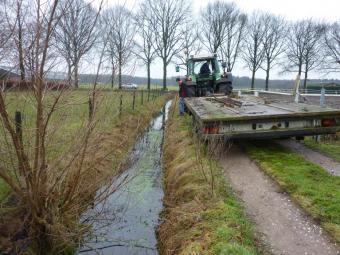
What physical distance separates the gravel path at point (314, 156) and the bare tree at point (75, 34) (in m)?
4.63

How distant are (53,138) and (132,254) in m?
1.94

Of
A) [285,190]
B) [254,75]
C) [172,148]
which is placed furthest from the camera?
[254,75]

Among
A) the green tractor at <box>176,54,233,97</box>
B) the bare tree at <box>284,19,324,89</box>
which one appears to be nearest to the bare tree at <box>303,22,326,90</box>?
the bare tree at <box>284,19,324,89</box>

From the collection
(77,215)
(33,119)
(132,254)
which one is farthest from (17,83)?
(132,254)

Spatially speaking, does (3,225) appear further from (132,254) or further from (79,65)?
(79,65)

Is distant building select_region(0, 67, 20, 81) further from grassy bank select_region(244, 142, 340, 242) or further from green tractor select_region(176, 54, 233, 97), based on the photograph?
green tractor select_region(176, 54, 233, 97)

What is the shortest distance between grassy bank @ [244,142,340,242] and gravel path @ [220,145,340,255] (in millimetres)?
124

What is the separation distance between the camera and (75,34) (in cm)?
427

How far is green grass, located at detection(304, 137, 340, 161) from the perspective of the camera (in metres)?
7.71

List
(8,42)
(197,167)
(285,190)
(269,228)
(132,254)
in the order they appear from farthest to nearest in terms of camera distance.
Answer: (197,167) < (285,190) < (132,254) < (269,228) < (8,42)

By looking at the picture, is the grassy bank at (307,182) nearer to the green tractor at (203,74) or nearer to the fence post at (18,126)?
the fence post at (18,126)

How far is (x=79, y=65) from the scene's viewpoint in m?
4.45

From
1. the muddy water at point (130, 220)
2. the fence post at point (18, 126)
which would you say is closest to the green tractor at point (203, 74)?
the muddy water at point (130, 220)

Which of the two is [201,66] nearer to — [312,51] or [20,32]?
[20,32]
